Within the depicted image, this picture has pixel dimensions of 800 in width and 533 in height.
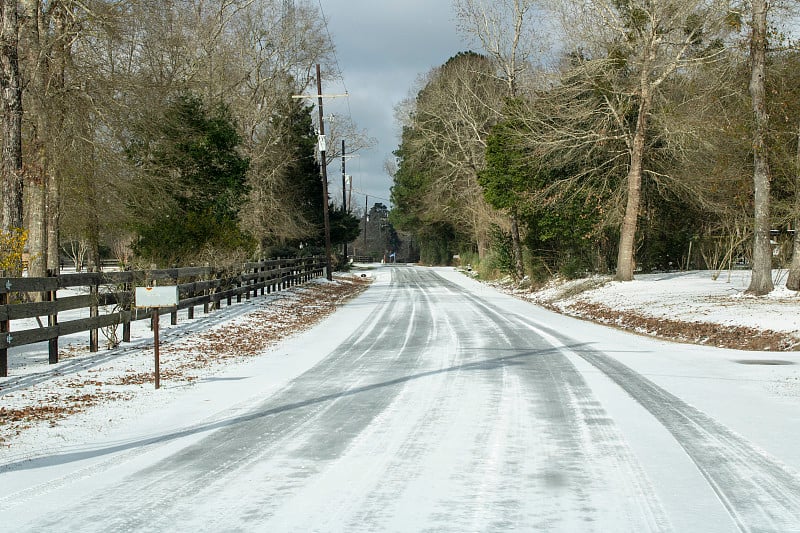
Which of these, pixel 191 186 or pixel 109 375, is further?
pixel 191 186

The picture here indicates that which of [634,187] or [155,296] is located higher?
[634,187]

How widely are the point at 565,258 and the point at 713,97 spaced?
12.1 m

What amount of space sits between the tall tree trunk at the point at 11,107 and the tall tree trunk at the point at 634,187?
18.8 meters

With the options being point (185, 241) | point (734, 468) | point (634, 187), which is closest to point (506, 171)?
point (634, 187)

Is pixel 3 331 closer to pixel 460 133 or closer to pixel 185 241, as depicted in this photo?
pixel 185 241

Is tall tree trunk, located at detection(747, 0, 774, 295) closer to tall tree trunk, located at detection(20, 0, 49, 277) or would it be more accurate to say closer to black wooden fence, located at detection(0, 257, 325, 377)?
black wooden fence, located at detection(0, 257, 325, 377)

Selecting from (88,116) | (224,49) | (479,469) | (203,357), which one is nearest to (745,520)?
(479,469)

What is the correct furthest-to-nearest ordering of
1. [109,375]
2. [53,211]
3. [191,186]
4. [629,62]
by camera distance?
1. [191,186]
2. [629,62]
3. [53,211]
4. [109,375]

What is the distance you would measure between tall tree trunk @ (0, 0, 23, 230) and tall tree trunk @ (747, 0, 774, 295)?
17.1 meters

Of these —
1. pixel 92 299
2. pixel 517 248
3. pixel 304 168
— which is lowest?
pixel 92 299

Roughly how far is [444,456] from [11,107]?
567 inches

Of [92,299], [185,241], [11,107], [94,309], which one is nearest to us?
[92,299]

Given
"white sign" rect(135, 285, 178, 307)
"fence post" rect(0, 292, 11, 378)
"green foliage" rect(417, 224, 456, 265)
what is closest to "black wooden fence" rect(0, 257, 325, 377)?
"fence post" rect(0, 292, 11, 378)

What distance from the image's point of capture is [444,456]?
5.90m
